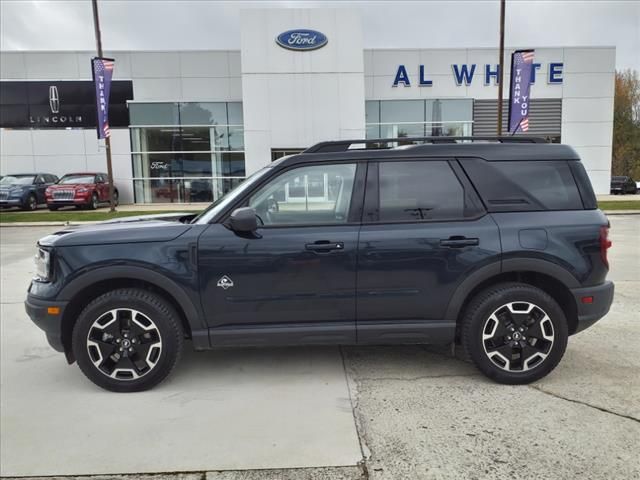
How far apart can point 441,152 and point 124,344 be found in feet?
9.24

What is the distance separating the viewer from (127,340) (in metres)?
3.57

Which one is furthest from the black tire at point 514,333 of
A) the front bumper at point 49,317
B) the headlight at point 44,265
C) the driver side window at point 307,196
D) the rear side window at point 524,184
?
the headlight at point 44,265

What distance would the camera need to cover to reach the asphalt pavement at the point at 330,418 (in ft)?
8.87

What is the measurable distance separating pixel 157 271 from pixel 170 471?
1.38 meters

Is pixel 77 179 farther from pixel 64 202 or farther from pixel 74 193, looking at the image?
pixel 64 202

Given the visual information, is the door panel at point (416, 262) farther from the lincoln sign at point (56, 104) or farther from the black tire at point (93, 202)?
the lincoln sign at point (56, 104)

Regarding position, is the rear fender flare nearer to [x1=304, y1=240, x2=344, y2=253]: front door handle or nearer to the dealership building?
[x1=304, y1=240, x2=344, y2=253]: front door handle

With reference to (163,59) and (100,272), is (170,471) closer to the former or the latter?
(100,272)

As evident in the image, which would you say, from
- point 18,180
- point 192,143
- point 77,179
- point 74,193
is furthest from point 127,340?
point 18,180

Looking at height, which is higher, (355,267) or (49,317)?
(355,267)

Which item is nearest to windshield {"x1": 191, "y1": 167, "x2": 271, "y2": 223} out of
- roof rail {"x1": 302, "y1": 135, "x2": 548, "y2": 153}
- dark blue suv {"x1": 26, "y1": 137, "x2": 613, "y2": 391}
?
dark blue suv {"x1": 26, "y1": 137, "x2": 613, "y2": 391}

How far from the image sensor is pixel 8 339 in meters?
4.88

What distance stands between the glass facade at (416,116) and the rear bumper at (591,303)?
69.5 feet

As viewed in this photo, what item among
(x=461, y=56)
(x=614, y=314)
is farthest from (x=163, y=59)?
(x=614, y=314)
